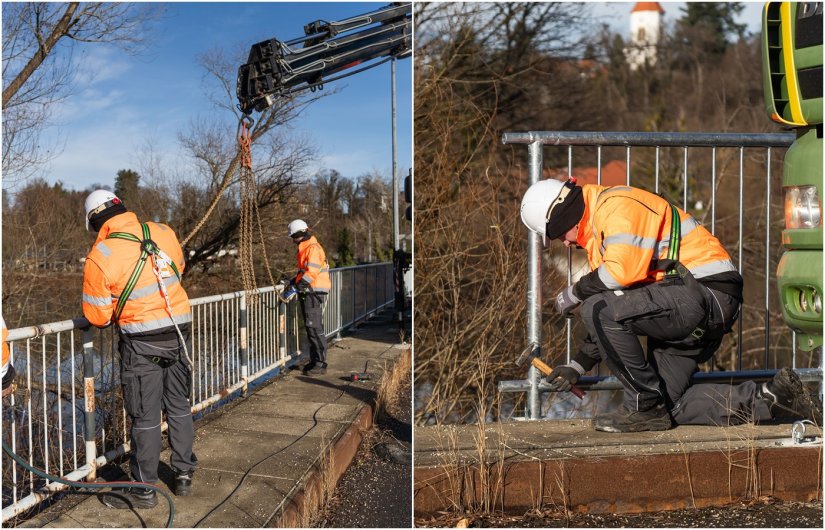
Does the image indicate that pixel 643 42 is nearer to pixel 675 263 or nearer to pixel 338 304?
pixel 338 304

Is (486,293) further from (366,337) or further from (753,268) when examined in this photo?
(753,268)

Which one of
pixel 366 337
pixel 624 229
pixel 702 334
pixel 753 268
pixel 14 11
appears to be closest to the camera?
pixel 624 229

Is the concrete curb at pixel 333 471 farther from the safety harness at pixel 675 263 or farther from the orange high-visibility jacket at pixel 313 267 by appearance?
the orange high-visibility jacket at pixel 313 267

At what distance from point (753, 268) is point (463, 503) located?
10.1 metres

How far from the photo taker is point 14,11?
1088cm

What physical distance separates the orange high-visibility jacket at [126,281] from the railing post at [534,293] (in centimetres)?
162

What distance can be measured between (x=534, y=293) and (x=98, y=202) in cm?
199

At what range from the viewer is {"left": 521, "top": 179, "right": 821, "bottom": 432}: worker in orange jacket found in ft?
10.4

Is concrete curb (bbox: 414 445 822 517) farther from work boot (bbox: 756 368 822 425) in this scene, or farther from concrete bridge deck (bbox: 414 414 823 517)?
work boot (bbox: 756 368 822 425)

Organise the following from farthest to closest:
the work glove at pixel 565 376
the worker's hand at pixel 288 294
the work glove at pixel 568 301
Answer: the worker's hand at pixel 288 294 < the work glove at pixel 565 376 < the work glove at pixel 568 301

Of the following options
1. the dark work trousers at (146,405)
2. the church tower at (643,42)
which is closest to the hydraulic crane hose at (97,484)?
the dark work trousers at (146,405)

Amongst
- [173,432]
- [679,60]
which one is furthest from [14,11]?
[679,60]

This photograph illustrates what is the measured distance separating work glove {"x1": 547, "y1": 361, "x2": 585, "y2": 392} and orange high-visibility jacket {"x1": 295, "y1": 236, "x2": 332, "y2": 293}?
4.05 metres

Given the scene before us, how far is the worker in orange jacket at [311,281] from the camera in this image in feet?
24.0
